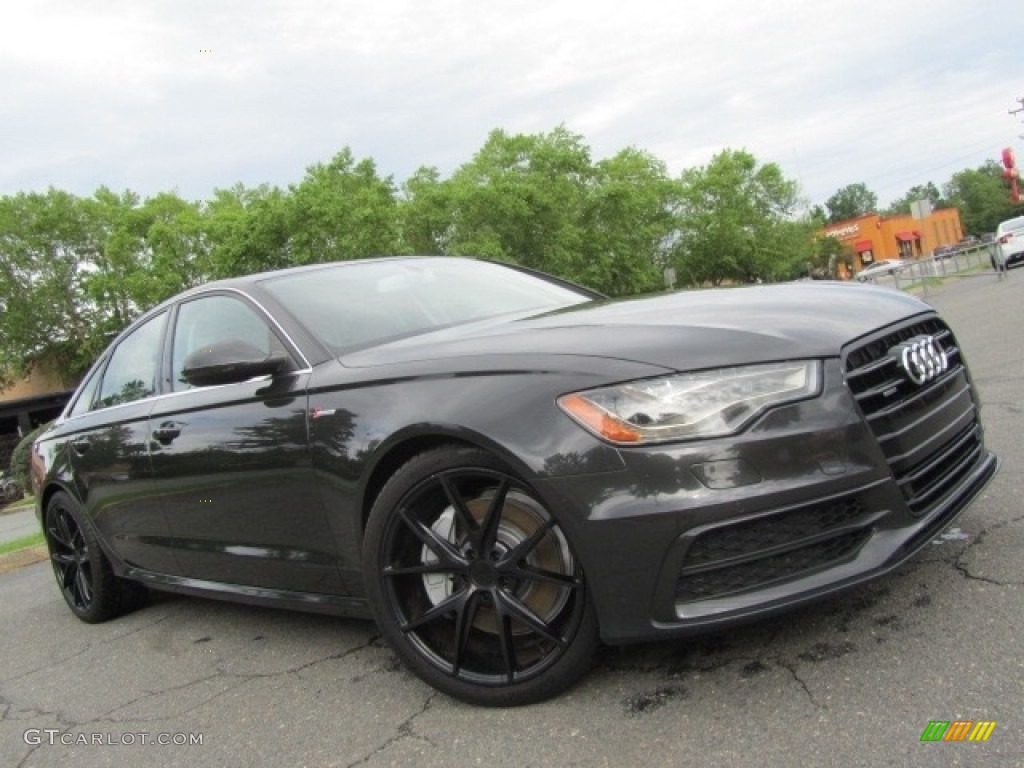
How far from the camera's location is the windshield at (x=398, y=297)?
3328 millimetres

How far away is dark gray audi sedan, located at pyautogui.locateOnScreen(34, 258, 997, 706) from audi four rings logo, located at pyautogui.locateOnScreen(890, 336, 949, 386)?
1 cm

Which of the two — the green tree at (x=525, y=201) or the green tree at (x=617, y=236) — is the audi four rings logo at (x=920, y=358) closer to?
the green tree at (x=525, y=201)

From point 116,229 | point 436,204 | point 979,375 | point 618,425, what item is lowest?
point 979,375

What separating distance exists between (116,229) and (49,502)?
168ft

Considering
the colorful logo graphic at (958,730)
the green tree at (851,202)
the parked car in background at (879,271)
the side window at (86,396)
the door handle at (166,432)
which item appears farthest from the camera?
the green tree at (851,202)

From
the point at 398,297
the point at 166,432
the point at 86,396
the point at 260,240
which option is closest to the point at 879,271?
the point at 260,240

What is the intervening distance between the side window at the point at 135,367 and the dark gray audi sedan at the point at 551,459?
51cm

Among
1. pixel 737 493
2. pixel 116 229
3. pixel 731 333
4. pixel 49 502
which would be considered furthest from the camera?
pixel 116 229

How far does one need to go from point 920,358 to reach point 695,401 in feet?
2.75

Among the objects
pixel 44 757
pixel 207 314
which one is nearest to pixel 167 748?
pixel 44 757

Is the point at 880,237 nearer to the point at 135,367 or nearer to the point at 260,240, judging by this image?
the point at 260,240

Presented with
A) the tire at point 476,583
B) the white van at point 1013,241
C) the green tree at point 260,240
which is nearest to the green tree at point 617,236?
the green tree at point 260,240

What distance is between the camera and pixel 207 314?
3.83 meters

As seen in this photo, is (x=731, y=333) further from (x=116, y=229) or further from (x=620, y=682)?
(x=116, y=229)
